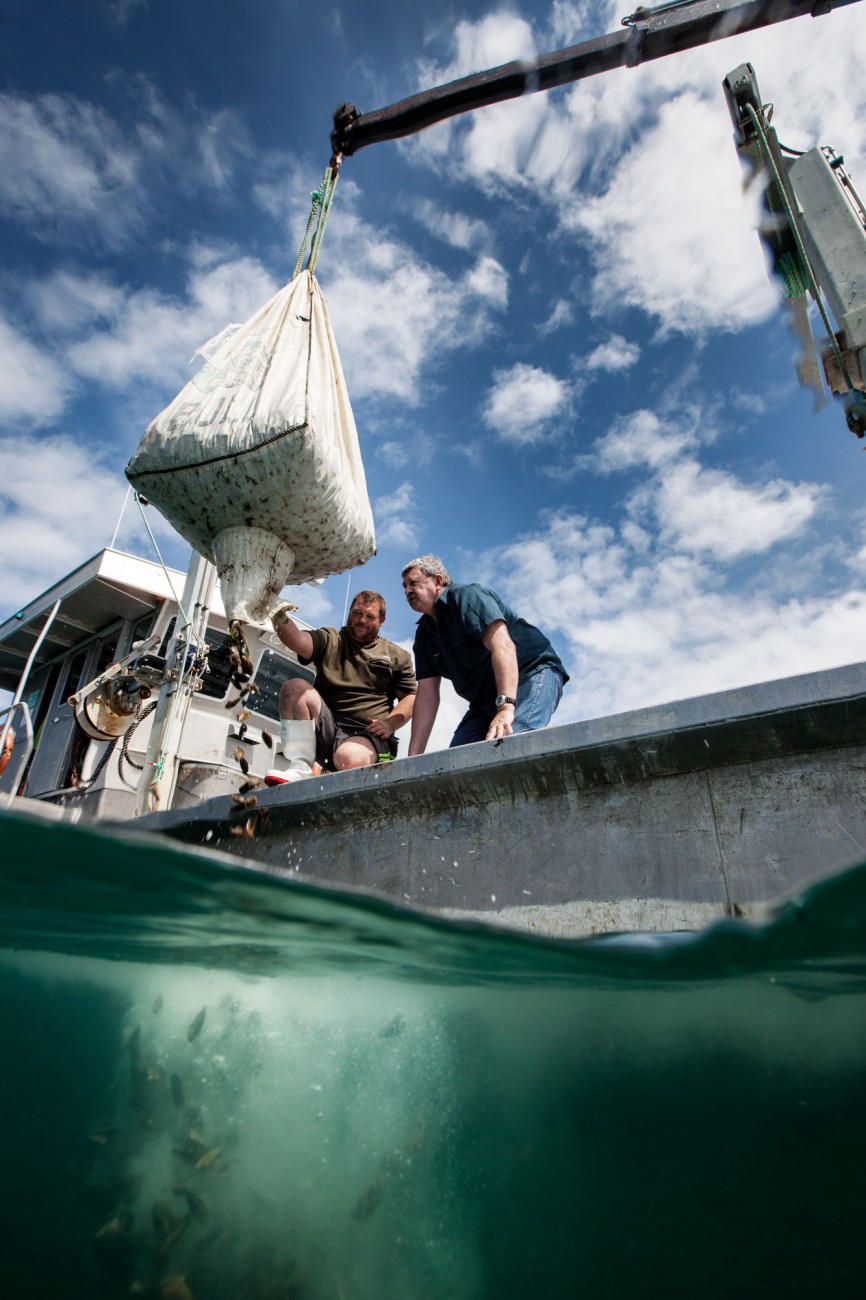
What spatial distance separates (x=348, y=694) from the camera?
4.88 meters

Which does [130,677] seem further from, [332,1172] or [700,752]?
[700,752]

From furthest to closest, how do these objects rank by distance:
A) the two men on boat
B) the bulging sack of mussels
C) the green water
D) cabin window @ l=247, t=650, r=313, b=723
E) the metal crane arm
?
cabin window @ l=247, t=650, r=313, b=723, the metal crane arm, the two men on boat, the bulging sack of mussels, the green water

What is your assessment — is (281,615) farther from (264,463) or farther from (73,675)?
(73,675)

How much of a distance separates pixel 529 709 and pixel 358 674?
1.55 metres

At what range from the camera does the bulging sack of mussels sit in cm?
335

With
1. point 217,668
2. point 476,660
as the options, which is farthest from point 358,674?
point 217,668

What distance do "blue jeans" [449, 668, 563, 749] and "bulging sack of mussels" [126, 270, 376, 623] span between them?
123 cm

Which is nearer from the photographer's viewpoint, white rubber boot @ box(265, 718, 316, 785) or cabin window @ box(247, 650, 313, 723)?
white rubber boot @ box(265, 718, 316, 785)

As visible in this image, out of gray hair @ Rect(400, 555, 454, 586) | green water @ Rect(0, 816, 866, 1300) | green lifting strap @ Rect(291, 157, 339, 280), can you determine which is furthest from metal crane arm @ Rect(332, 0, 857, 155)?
green water @ Rect(0, 816, 866, 1300)

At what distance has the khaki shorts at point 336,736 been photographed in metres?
4.65

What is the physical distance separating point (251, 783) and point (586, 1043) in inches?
86.2

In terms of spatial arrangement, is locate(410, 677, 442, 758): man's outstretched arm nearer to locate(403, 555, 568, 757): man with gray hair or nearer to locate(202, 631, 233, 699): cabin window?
locate(403, 555, 568, 757): man with gray hair

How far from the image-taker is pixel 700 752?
2445mm

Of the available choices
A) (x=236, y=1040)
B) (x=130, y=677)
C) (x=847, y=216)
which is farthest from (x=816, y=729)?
(x=130, y=677)
